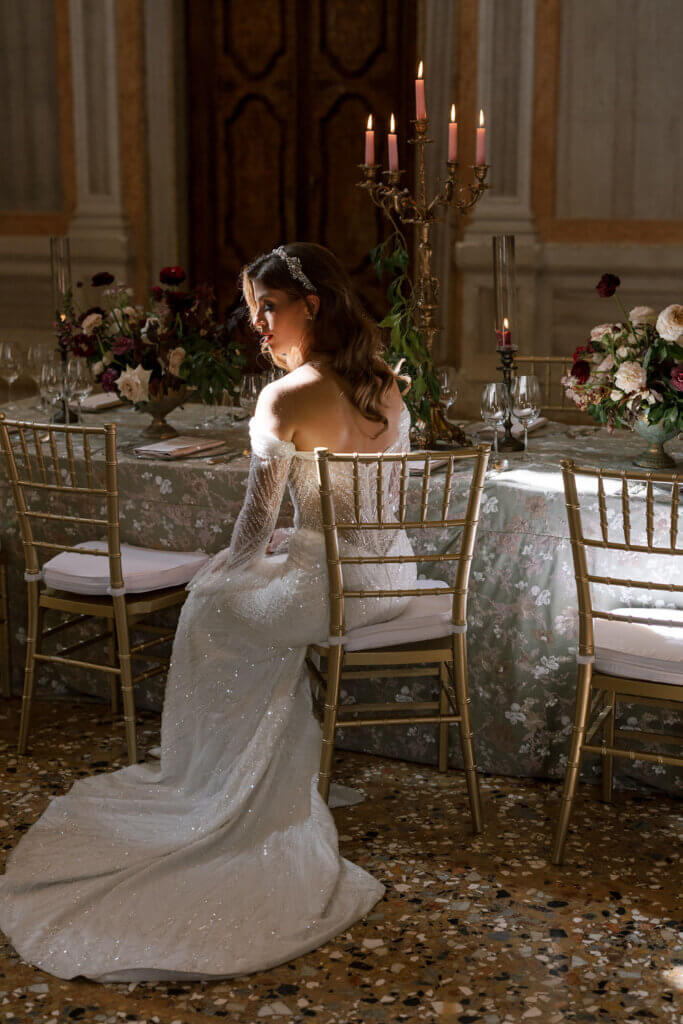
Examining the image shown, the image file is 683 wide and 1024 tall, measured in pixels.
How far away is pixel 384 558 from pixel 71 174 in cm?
491

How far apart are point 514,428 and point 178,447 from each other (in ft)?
3.16

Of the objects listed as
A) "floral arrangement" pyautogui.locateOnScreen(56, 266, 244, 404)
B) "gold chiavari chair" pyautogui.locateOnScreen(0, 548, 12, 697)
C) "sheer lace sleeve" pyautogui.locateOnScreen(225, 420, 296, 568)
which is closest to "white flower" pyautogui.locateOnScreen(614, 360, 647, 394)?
"sheer lace sleeve" pyautogui.locateOnScreen(225, 420, 296, 568)

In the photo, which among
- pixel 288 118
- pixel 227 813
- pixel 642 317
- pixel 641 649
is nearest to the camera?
pixel 641 649

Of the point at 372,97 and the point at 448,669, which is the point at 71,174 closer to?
the point at 372,97

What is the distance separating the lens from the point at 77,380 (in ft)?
12.5

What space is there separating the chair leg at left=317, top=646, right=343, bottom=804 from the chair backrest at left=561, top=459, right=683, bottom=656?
55 cm

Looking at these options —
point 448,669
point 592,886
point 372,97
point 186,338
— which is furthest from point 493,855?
point 372,97

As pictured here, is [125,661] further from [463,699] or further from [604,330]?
[604,330]

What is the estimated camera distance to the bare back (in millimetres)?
2773

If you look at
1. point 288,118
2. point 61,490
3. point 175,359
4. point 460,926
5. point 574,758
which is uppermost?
point 288,118

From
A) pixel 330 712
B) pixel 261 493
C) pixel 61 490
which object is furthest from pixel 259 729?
pixel 61 490

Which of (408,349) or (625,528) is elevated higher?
(408,349)

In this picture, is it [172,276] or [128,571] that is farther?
[172,276]

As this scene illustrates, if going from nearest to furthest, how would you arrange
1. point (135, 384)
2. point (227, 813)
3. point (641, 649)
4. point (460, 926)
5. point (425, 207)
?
point (460, 926) < point (641, 649) < point (227, 813) < point (425, 207) < point (135, 384)
